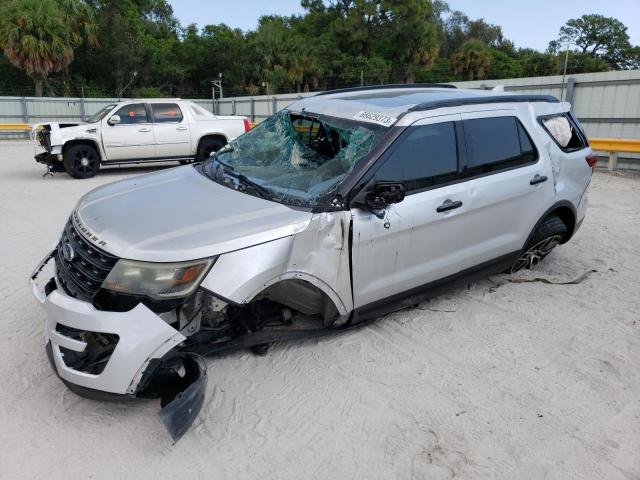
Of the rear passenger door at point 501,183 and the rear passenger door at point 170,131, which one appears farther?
the rear passenger door at point 170,131

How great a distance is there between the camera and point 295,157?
3.87 metres

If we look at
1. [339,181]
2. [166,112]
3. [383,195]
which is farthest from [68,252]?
[166,112]

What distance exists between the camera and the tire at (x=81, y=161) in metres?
10.1

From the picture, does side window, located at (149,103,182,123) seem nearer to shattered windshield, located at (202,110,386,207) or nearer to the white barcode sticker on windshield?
shattered windshield, located at (202,110,386,207)

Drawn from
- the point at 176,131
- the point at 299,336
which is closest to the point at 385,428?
the point at 299,336

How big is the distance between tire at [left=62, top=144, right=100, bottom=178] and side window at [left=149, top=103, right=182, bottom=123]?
4.91 ft

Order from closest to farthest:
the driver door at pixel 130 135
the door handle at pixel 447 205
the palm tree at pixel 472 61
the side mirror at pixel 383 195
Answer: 1. the side mirror at pixel 383 195
2. the door handle at pixel 447 205
3. the driver door at pixel 130 135
4. the palm tree at pixel 472 61

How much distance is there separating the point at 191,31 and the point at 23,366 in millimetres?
47736

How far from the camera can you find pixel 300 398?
117 inches

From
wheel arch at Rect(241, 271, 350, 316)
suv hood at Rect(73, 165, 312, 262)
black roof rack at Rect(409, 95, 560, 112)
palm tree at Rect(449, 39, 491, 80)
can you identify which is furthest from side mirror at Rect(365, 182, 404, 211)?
palm tree at Rect(449, 39, 491, 80)

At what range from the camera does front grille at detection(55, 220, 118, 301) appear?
2664 millimetres

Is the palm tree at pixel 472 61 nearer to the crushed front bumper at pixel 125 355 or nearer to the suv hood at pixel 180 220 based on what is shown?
the suv hood at pixel 180 220

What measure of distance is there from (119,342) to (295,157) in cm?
197

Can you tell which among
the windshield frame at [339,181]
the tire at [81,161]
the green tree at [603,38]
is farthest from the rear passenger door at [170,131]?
the green tree at [603,38]
